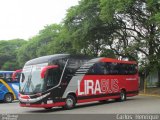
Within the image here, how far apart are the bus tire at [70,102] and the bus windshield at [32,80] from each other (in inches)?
85.0

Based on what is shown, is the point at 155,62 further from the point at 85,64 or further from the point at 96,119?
the point at 96,119

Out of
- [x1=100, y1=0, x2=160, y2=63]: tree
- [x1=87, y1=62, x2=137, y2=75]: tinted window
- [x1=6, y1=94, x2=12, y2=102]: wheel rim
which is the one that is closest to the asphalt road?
[x1=87, y1=62, x2=137, y2=75]: tinted window

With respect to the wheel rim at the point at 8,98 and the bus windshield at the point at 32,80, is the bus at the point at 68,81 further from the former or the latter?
the wheel rim at the point at 8,98

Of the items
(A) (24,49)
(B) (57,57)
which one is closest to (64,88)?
(B) (57,57)

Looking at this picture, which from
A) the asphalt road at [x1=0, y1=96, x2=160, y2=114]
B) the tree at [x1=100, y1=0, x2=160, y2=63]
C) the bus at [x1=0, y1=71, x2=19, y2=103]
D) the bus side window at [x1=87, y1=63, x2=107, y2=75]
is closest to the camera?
the asphalt road at [x1=0, y1=96, x2=160, y2=114]

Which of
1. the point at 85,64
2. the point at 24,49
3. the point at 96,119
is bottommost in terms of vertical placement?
the point at 96,119

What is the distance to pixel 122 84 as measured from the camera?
1062 inches

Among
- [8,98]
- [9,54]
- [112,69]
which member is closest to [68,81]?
[112,69]

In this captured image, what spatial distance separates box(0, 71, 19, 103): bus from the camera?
100 ft

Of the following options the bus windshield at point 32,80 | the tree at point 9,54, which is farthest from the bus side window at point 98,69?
the tree at point 9,54

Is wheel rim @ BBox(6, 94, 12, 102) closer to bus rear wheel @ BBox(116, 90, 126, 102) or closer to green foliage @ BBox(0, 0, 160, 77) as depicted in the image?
bus rear wheel @ BBox(116, 90, 126, 102)

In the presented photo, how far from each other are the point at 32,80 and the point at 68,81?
226cm

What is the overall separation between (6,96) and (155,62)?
1453cm

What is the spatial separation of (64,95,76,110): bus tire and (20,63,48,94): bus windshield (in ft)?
7.08
